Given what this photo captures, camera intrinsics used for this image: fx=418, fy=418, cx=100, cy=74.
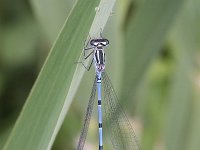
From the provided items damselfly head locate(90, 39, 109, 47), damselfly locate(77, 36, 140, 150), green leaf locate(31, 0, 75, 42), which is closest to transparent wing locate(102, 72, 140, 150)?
damselfly locate(77, 36, 140, 150)

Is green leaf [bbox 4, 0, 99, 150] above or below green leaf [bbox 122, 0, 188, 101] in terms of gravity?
below

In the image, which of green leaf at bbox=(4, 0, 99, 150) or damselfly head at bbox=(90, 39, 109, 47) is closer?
green leaf at bbox=(4, 0, 99, 150)

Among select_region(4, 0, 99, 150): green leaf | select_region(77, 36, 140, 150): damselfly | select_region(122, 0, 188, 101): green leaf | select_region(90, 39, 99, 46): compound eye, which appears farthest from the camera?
select_region(122, 0, 188, 101): green leaf

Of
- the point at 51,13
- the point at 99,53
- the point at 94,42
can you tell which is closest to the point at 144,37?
the point at 51,13

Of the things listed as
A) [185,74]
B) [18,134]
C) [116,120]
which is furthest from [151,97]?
[18,134]

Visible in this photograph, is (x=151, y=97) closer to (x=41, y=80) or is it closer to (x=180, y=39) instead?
(x=180, y=39)

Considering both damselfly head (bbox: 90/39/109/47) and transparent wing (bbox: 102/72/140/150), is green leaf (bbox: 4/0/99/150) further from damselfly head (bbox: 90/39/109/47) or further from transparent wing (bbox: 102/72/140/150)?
transparent wing (bbox: 102/72/140/150)
